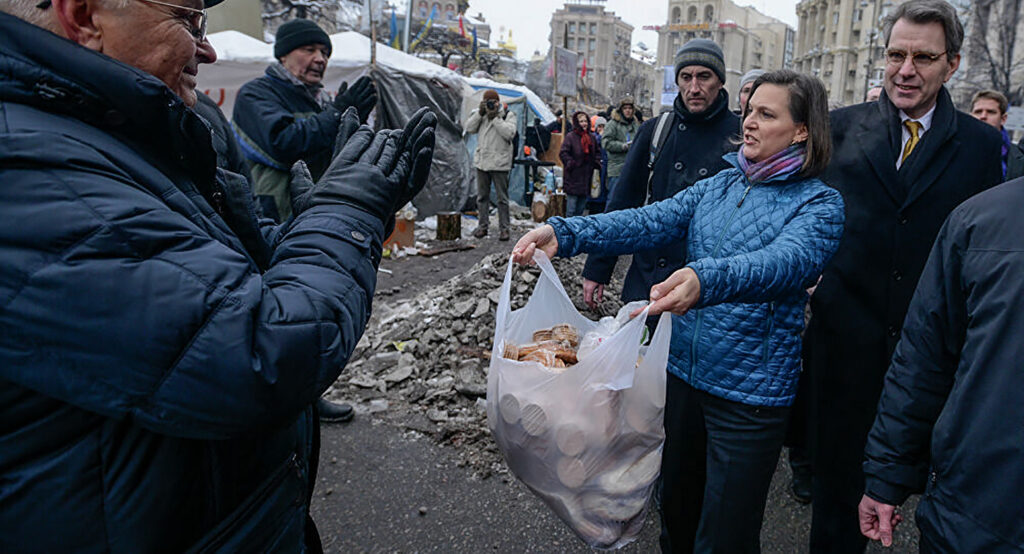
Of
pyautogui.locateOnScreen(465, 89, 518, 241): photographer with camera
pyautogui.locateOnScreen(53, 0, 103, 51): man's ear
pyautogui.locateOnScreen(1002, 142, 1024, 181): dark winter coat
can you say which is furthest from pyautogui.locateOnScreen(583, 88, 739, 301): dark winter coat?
pyautogui.locateOnScreen(465, 89, 518, 241): photographer with camera

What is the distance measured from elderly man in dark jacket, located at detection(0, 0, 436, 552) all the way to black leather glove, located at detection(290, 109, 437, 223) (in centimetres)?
11

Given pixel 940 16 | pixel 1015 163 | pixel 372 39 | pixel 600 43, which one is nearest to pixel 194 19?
pixel 940 16

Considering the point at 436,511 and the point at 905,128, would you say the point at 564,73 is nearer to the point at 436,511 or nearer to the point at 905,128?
the point at 905,128

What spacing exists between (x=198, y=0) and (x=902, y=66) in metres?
2.60

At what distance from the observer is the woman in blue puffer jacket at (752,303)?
2000 millimetres

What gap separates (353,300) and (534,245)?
999 mm

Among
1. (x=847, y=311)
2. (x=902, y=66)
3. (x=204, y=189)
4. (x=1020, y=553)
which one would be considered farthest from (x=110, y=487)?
(x=902, y=66)

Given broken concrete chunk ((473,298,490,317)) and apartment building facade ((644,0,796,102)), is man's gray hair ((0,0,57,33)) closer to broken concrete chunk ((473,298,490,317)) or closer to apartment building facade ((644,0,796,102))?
broken concrete chunk ((473,298,490,317))

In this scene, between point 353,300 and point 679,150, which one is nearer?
point 353,300

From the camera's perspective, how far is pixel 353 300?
1.12 metres

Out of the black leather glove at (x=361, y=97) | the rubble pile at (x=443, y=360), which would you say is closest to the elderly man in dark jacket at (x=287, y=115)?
the black leather glove at (x=361, y=97)

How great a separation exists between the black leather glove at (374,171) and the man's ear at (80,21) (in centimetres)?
44

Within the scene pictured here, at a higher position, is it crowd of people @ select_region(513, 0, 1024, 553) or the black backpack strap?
the black backpack strap

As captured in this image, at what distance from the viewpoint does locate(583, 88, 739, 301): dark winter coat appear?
3137mm
